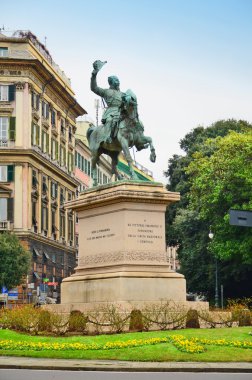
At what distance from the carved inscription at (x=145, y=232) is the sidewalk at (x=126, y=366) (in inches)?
320

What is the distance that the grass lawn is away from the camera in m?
20.8

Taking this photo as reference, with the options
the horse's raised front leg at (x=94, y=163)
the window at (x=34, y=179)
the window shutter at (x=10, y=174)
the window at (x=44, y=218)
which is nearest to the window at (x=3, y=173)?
the window shutter at (x=10, y=174)

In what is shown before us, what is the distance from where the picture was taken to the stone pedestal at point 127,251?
27.9m

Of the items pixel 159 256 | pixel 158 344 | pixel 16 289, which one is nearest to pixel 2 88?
pixel 16 289

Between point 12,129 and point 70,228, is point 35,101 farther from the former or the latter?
point 70,228

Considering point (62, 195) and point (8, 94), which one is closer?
point (8, 94)

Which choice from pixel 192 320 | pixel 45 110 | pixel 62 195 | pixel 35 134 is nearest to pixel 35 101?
pixel 35 134

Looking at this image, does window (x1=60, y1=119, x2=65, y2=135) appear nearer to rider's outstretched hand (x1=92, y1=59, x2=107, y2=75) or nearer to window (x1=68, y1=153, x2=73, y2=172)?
window (x1=68, y1=153, x2=73, y2=172)

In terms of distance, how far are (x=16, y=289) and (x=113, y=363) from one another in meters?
65.1

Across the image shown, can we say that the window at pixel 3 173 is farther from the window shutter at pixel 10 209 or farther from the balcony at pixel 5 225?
the balcony at pixel 5 225

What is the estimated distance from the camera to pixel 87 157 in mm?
126875

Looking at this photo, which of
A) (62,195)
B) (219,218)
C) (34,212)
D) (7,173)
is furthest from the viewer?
(62,195)

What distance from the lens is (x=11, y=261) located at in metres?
73.8

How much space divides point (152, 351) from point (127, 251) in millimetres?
7144
